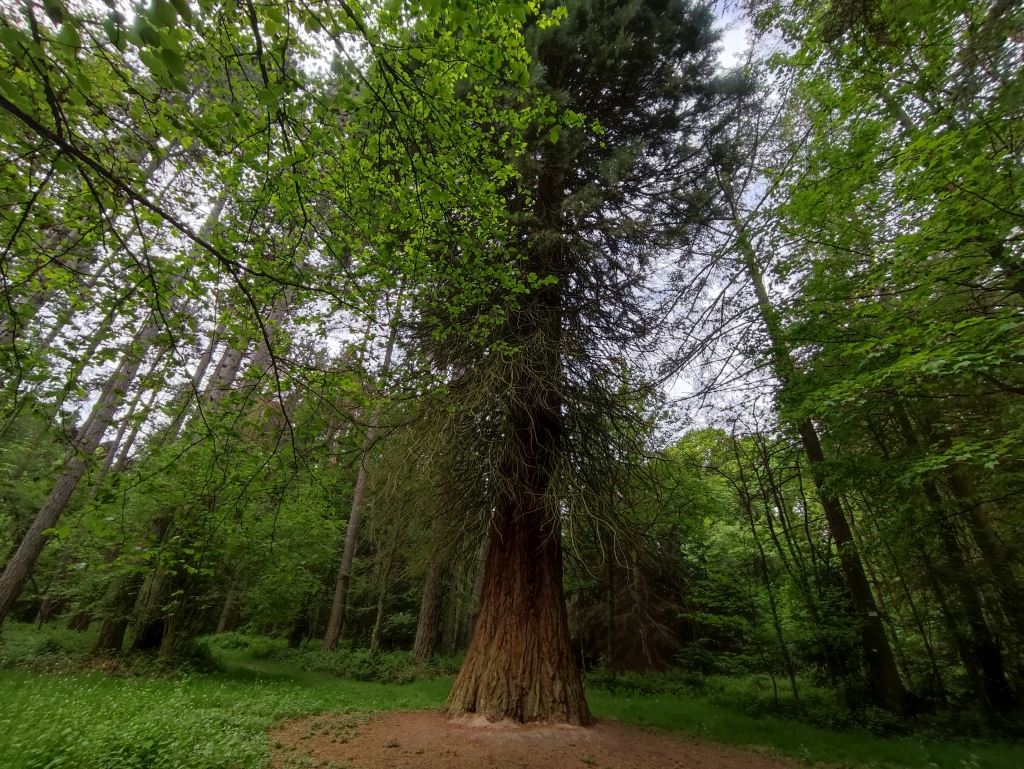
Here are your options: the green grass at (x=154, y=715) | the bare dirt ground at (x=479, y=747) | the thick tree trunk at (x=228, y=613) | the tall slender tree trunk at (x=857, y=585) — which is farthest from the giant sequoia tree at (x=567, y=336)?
the thick tree trunk at (x=228, y=613)

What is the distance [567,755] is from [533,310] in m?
5.12

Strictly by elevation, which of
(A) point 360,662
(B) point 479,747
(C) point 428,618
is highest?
(C) point 428,618

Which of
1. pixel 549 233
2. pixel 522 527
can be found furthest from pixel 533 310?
pixel 522 527

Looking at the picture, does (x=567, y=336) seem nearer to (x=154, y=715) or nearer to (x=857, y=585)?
(x=154, y=715)

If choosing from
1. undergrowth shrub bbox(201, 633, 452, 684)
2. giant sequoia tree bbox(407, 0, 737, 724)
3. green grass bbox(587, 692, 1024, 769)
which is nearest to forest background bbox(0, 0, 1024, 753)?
giant sequoia tree bbox(407, 0, 737, 724)

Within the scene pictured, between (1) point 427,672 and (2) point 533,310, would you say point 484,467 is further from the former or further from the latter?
(1) point 427,672

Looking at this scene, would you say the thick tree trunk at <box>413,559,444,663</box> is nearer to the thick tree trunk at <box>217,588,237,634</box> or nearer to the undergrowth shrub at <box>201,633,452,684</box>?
the undergrowth shrub at <box>201,633,452,684</box>

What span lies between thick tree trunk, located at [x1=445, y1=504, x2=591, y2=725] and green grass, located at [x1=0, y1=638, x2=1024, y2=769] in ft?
6.71

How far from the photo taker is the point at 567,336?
620 centimetres

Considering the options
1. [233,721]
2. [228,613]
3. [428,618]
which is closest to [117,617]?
[233,721]

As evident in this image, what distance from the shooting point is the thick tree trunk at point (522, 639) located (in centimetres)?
511

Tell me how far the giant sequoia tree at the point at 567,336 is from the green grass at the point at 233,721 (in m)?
2.44

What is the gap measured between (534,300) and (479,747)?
5142mm

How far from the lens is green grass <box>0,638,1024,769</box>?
3529 mm
